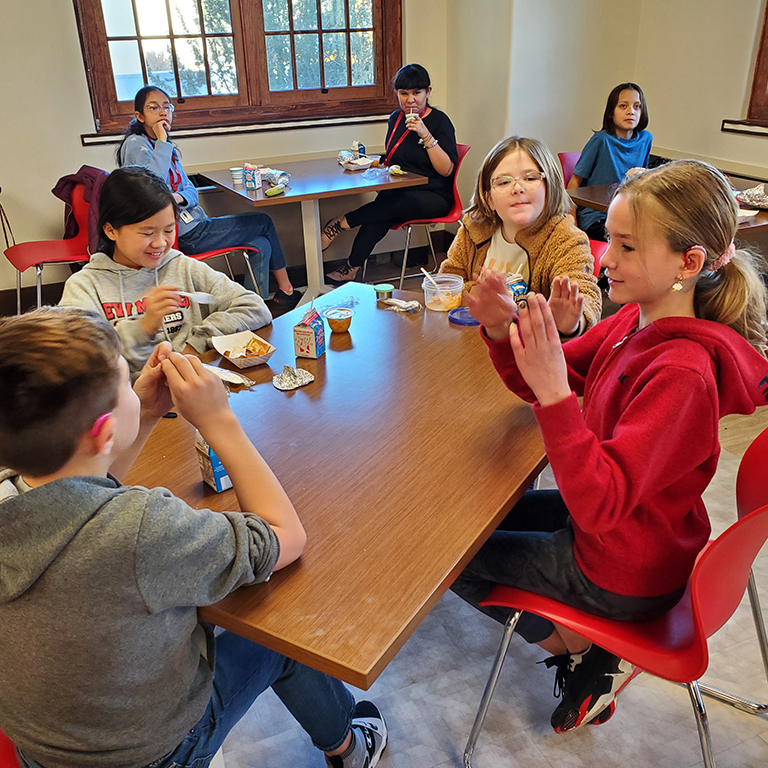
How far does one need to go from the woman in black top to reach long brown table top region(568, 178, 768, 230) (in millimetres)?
896

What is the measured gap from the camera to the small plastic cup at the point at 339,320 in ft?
5.80

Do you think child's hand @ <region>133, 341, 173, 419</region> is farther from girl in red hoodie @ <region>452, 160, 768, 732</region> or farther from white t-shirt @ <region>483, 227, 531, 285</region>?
white t-shirt @ <region>483, 227, 531, 285</region>

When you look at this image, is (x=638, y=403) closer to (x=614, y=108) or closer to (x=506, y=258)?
(x=506, y=258)

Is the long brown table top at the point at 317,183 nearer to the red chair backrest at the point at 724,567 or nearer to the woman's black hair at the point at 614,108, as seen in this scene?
the woman's black hair at the point at 614,108

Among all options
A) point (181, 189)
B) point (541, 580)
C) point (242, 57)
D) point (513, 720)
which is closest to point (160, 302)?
point (541, 580)

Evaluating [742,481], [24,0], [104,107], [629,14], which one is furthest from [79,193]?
[629,14]

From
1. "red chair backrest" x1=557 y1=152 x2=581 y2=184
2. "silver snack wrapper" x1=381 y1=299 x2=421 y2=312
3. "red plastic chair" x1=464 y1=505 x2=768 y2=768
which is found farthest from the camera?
"red chair backrest" x1=557 y1=152 x2=581 y2=184

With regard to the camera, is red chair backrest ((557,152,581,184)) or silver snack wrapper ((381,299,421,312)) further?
red chair backrest ((557,152,581,184))

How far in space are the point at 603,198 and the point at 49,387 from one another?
117 inches

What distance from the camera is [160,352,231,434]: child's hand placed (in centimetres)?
100

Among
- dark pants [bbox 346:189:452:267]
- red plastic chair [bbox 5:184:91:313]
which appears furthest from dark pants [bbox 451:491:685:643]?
dark pants [bbox 346:189:452:267]

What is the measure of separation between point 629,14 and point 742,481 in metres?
4.19

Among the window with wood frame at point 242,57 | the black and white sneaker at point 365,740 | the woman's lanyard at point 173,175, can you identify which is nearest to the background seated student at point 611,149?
the window with wood frame at point 242,57

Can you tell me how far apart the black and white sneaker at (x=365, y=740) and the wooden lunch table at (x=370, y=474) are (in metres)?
0.60
